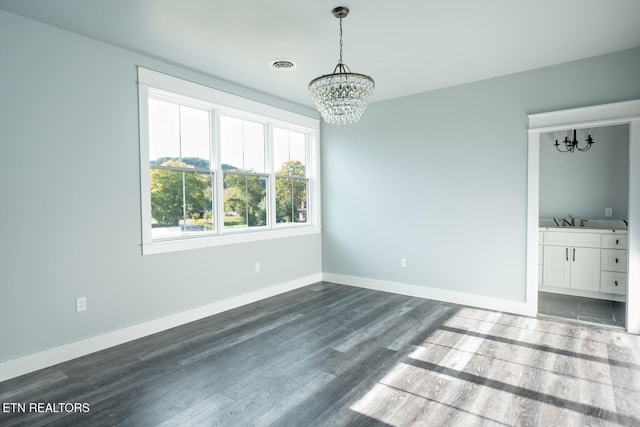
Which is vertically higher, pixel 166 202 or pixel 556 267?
pixel 166 202

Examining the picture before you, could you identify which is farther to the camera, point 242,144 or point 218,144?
point 242,144

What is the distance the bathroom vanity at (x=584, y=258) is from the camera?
13.7 feet

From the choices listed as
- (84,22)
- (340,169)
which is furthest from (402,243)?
(84,22)

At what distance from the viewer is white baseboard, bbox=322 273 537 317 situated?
3.99m

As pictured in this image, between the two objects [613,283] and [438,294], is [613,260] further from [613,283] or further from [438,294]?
[438,294]

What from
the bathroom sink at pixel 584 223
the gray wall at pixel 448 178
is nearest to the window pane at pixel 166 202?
the gray wall at pixel 448 178

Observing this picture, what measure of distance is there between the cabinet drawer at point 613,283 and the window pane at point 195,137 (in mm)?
4922

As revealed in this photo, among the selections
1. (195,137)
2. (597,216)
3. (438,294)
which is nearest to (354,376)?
(438,294)

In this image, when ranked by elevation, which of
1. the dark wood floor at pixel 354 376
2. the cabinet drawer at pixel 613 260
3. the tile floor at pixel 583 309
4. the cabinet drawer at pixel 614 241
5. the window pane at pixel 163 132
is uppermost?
the window pane at pixel 163 132

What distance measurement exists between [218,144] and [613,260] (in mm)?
4862

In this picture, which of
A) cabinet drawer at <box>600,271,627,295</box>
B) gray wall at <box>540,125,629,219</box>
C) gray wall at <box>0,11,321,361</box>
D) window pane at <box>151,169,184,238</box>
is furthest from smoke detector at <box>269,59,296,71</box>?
cabinet drawer at <box>600,271,627,295</box>

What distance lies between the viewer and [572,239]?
14.5 feet

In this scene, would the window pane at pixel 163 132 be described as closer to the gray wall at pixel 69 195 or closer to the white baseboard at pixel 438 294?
the gray wall at pixel 69 195

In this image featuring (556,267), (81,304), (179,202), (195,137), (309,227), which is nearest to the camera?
(81,304)
